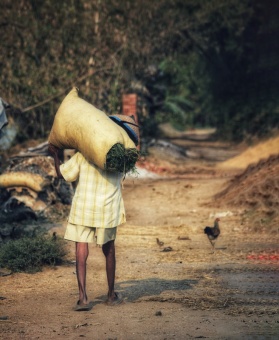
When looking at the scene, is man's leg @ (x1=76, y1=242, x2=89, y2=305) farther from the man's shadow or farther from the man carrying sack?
the man's shadow

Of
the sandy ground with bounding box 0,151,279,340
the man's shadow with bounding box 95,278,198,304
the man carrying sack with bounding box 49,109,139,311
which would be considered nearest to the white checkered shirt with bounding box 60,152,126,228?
the man carrying sack with bounding box 49,109,139,311

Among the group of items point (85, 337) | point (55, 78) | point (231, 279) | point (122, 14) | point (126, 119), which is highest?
point (122, 14)

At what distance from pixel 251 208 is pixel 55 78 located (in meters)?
10.7

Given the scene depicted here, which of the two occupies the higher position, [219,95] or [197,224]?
[219,95]

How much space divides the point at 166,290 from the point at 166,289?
0.06 metres

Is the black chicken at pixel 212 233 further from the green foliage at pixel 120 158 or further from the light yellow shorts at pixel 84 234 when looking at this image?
the green foliage at pixel 120 158

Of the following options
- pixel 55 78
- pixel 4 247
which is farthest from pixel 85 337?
pixel 55 78

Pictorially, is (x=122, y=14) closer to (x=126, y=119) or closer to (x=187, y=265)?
(x=187, y=265)

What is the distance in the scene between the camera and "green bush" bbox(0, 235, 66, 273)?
9.02 meters

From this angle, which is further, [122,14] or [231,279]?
[122,14]

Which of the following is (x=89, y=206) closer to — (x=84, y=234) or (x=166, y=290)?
(x=84, y=234)

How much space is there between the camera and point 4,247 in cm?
934

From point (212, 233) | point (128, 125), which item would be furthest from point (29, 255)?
point (212, 233)

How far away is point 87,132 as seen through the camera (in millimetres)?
6789
